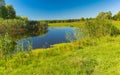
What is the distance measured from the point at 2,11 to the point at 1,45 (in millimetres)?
85997

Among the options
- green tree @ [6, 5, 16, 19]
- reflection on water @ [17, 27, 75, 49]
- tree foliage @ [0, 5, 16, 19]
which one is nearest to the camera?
reflection on water @ [17, 27, 75, 49]

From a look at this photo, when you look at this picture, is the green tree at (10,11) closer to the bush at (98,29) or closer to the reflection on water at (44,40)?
the reflection on water at (44,40)

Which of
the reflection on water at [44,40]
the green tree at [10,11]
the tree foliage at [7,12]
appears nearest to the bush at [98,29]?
the reflection on water at [44,40]

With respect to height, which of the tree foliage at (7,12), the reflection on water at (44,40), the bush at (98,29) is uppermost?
the tree foliage at (7,12)

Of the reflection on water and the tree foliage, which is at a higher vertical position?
the tree foliage

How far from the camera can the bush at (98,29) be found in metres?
37.8

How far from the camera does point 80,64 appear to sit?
15.2 metres

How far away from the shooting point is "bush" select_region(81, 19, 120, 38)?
37819mm

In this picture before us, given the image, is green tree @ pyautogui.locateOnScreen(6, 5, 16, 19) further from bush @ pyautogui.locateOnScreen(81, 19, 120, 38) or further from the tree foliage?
bush @ pyautogui.locateOnScreen(81, 19, 120, 38)

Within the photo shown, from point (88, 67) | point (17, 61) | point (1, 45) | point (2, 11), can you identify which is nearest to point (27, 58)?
point (17, 61)

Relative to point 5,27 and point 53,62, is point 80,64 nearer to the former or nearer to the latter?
point 53,62

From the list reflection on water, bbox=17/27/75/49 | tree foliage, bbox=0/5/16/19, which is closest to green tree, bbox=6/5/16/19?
tree foliage, bbox=0/5/16/19

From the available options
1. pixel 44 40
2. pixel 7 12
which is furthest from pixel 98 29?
pixel 7 12

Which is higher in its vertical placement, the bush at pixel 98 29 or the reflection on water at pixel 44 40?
the bush at pixel 98 29
